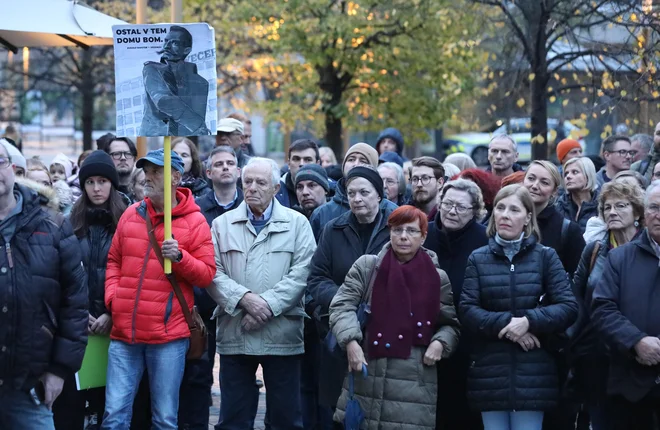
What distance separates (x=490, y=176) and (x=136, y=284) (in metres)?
2.94

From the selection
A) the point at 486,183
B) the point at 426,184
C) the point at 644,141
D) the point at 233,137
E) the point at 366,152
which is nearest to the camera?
the point at 486,183

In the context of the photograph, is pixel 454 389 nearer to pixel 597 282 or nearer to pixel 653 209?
pixel 597 282

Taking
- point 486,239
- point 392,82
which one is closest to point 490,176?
point 486,239

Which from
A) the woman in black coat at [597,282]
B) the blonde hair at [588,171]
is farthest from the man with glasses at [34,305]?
the blonde hair at [588,171]

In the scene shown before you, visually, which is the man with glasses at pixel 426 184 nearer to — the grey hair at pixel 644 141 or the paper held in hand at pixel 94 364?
the paper held in hand at pixel 94 364

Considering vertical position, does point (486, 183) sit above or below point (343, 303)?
above

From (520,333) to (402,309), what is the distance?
764 mm

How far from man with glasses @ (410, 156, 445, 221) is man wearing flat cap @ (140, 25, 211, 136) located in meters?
2.23

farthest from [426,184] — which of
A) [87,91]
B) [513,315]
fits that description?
[87,91]

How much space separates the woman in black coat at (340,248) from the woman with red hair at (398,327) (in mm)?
348

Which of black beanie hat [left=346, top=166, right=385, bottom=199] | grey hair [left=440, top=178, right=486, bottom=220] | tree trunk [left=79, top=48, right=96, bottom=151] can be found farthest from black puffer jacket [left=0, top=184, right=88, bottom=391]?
tree trunk [left=79, top=48, right=96, bottom=151]

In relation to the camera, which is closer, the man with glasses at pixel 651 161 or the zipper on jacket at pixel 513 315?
the zipper on jacket at pixel 513 315

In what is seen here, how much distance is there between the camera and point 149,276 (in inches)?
292

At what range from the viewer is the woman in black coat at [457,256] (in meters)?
7.60
